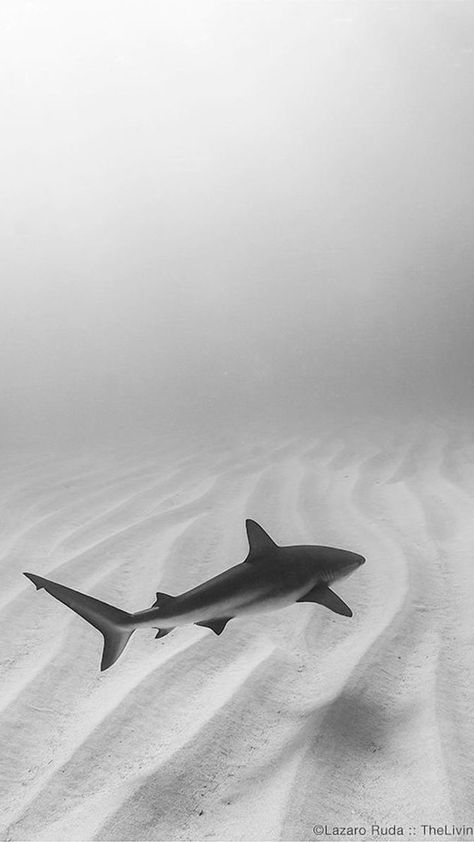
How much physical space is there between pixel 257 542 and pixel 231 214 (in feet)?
70.0

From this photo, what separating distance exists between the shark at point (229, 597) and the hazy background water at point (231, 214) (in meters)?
6.44

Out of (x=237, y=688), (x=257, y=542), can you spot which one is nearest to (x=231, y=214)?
(x=237, y=688)

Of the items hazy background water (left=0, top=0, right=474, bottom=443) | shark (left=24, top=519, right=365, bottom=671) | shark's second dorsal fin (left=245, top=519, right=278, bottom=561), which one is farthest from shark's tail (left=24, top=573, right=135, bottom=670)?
hazy background water (left=0, top=0, right=474, bottom=443)

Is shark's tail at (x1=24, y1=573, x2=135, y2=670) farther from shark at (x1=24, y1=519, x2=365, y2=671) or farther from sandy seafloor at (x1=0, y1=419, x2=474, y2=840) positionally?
sandy seafloor at (x1=0, y1=419, x2=474, y2=840)

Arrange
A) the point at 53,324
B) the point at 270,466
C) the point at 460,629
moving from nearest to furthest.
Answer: the point at 460,629 < the point at 270,466 < the point at 53,324

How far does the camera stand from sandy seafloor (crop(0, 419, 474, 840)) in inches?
→ 53.0

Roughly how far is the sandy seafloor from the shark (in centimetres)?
39

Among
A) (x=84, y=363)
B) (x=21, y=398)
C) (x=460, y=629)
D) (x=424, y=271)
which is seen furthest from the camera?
(x=424, y=271)

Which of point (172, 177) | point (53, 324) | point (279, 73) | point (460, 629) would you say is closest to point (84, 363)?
point (53, 324)

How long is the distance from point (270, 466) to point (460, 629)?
288cm

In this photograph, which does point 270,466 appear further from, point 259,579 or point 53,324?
point 53,324

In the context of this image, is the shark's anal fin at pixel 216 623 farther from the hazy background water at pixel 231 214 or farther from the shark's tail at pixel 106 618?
the hazy background water at pixel 231 214

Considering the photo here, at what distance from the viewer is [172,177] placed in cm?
2009

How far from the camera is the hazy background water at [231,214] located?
12.9 meters
